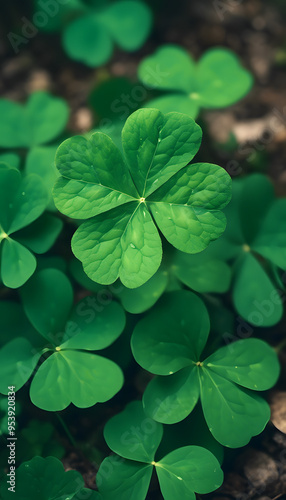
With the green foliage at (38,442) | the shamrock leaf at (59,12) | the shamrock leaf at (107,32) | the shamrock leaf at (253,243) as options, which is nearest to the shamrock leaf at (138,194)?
the shamrock leaf at (253,243)

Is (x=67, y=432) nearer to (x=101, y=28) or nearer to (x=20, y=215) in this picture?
(x=20, y=215)

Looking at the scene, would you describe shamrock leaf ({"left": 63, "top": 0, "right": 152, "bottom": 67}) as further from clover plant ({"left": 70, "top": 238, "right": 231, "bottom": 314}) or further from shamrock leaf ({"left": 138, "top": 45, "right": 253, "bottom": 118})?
clover plant ({"left": 70, "top": 238, "right": 231, "bottom": 314})

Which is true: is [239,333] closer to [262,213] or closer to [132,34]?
[262,213]

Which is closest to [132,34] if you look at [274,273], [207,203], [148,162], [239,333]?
[148,162]

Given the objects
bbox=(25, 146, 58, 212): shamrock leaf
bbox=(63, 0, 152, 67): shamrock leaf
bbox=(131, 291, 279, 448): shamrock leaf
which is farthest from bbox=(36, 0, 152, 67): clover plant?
bbox=(131, 291, 279, 448): shamrock leaf

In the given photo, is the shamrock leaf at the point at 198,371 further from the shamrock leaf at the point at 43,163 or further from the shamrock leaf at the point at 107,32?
the shamrock leaf at the point at 107,32

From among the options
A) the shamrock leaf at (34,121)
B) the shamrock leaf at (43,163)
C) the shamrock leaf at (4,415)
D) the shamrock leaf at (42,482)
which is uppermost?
the shamrock leaf at (34,121)

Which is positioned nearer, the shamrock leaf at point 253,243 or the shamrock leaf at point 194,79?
the shamrock leaf at point 253,243
